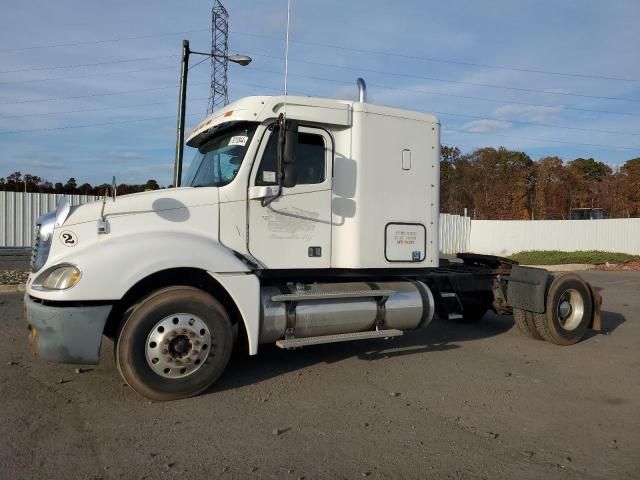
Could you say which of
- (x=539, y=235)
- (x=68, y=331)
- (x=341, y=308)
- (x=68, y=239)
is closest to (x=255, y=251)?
(x=341, y=308)

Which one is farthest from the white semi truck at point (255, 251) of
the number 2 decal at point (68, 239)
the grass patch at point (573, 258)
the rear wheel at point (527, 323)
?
the grass patch at point (573, 258)

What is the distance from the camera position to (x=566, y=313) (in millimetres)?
7535

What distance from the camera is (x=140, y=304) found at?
15.3ft

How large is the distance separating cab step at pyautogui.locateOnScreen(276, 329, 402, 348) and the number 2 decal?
2.09 m

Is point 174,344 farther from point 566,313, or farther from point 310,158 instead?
point 566,313

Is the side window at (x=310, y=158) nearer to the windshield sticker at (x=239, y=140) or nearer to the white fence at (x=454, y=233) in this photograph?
the windshield sticker at (x=239, y=140)

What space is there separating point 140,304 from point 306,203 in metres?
2.02

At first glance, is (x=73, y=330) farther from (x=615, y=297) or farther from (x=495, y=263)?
(x=615, y=297)

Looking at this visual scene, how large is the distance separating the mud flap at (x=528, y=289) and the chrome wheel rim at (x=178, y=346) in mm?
4507

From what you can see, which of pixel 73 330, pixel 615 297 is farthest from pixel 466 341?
pixel 615 297

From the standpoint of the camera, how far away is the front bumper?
4.41 meters

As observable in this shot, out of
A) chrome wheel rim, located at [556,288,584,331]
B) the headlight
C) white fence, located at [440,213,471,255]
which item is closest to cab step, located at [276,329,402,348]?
the headlight

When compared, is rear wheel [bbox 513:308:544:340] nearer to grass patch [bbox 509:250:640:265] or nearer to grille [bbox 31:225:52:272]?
grille [bbox 31:225:52:272]

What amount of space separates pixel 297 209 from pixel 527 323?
12.9ft
